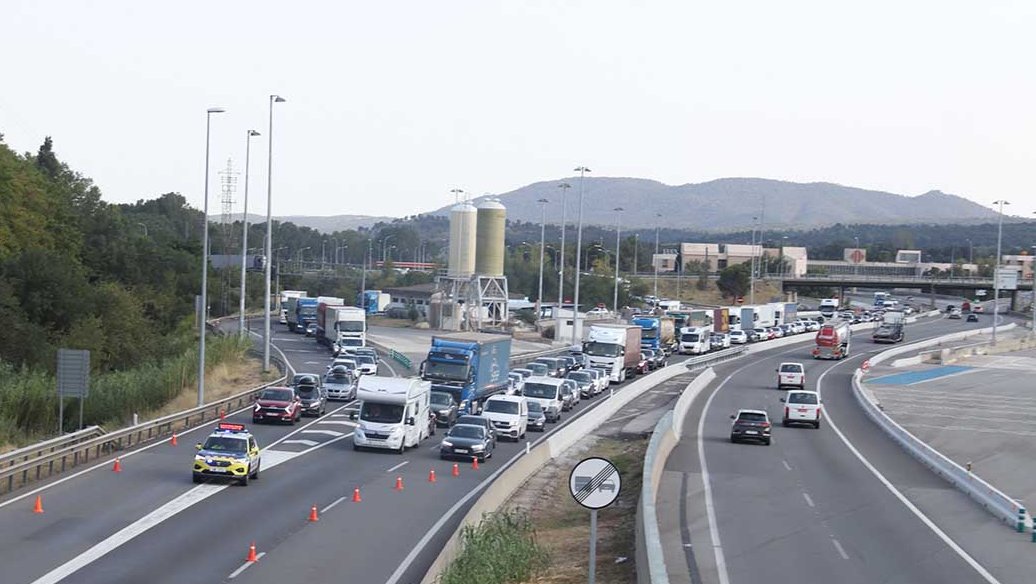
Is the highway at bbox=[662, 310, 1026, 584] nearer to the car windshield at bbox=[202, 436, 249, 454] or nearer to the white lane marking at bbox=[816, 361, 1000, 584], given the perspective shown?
the white lane marking at bbox=[816, 361, 1000, 584]

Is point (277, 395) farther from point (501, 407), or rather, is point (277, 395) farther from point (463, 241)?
point (463, 241)

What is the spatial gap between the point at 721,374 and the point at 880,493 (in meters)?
44.9

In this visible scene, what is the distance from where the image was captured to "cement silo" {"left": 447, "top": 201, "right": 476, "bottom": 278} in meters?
98.4

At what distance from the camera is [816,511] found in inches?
1161

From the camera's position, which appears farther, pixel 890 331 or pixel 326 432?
pixel 890 331

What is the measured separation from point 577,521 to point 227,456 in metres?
8.48

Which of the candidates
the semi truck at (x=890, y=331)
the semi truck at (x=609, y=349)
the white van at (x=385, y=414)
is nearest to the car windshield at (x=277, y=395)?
the white van at (x=385, y=414)

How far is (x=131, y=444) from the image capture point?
121 feet

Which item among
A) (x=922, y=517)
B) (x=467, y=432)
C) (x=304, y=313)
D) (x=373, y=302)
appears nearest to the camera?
(x=922, y=517)

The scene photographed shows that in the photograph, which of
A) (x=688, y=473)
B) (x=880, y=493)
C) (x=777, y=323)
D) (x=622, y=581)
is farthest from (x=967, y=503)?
(x=777, y=323)

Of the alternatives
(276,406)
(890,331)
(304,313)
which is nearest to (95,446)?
(276,406)

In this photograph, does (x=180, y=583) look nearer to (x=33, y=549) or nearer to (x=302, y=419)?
(x=33, y=549)

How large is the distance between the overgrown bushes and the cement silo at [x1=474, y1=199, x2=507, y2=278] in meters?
77.6

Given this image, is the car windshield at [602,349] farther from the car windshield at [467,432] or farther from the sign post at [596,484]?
the sign post at [596,484]
